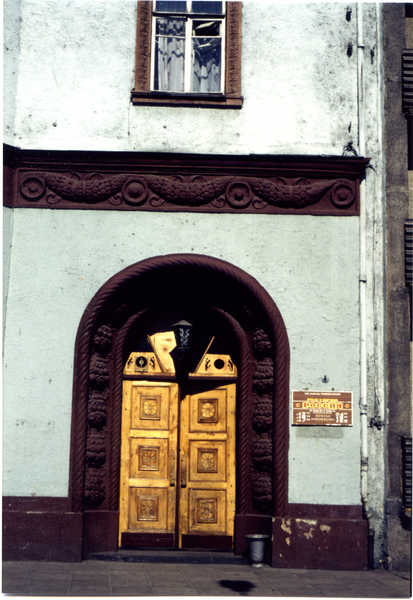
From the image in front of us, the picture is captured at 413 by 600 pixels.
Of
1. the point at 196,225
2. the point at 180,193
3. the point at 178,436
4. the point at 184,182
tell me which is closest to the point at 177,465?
the point at 178,436

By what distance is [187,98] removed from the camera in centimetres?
782

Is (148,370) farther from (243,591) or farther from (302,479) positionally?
(243,591)

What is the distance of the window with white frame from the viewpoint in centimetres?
801

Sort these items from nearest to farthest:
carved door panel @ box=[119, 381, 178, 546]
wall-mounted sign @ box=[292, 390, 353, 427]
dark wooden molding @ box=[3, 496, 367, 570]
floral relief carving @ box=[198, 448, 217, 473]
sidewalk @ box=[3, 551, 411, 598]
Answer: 1. sidewalk @ box=[3, 551, 411, 598]
2. dark wooden molding @ box=[3, 496, 367, 570]
3. wall-mounted sign @ box=[292, 390, 353, 427]
4. carved door panel @ box=[119, 381, 178, 546]
5. floral relief carving @ box=[198, 448, 217, 473]

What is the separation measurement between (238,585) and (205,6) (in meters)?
6.79

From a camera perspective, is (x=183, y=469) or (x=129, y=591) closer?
(x=129, y=591)

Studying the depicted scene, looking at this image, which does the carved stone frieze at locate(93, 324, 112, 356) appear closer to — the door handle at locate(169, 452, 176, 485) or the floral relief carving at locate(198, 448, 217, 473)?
the door handle at locate(169, 452, 176, 485)

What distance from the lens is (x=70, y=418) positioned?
7.32 m

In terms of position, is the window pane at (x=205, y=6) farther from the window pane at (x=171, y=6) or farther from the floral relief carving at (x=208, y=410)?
the floral relief carving at (x=208, y=410)

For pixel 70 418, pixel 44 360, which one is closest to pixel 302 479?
pixel 70 418

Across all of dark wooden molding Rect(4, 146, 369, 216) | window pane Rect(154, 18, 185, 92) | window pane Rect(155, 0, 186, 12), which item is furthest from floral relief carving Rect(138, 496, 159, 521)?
window pane Rect(155, 0, 186, 12)

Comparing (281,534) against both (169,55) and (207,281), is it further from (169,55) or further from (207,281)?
(169,55)

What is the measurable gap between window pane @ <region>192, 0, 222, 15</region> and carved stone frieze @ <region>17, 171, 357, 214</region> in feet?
7.22

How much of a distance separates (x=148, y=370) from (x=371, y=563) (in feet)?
11.1
